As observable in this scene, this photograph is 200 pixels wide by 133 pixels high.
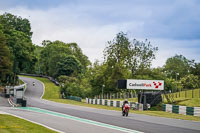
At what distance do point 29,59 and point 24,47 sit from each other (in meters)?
3.18

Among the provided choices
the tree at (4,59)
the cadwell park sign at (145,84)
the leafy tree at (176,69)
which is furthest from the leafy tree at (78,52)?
the cadwell park sign at (145,84)

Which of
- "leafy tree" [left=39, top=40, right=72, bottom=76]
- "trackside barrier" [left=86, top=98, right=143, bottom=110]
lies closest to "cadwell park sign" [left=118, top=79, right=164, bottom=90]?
"trackside barrier" [left=86, top=98, right=143, bottom=110]

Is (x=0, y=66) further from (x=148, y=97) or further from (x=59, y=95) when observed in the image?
(x=148, y=97)

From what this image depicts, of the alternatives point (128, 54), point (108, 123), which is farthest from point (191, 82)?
point (108, 123)

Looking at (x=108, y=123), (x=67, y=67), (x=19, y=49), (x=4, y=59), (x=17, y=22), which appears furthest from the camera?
(x=67, y=67)

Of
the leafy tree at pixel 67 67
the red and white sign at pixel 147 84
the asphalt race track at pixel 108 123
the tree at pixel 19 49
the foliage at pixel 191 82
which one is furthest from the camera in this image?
the leafy tree at pixel 67 67

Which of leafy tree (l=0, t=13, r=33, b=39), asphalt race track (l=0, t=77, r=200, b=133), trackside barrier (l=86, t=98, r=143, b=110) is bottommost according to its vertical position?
trackside barrier (l=86, t=98, r=143, b=110)

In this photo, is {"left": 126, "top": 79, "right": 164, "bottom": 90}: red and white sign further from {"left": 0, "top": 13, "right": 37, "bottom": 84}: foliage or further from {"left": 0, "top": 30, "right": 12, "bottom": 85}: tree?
{"left": 0, "top": 13, "right": 37, "bottom": 84}: foliage

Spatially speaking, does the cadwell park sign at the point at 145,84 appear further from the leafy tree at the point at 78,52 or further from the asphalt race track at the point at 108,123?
the leafy tree at the point at 78,52

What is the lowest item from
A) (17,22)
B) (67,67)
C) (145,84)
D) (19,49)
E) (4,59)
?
(145,84)

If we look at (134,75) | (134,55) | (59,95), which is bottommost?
(59,95)

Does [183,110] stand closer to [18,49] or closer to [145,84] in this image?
[145,84]

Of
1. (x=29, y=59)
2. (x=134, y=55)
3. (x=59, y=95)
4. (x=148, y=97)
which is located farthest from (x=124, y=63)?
(x=148, y=97)

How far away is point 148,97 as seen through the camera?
1656 inches
